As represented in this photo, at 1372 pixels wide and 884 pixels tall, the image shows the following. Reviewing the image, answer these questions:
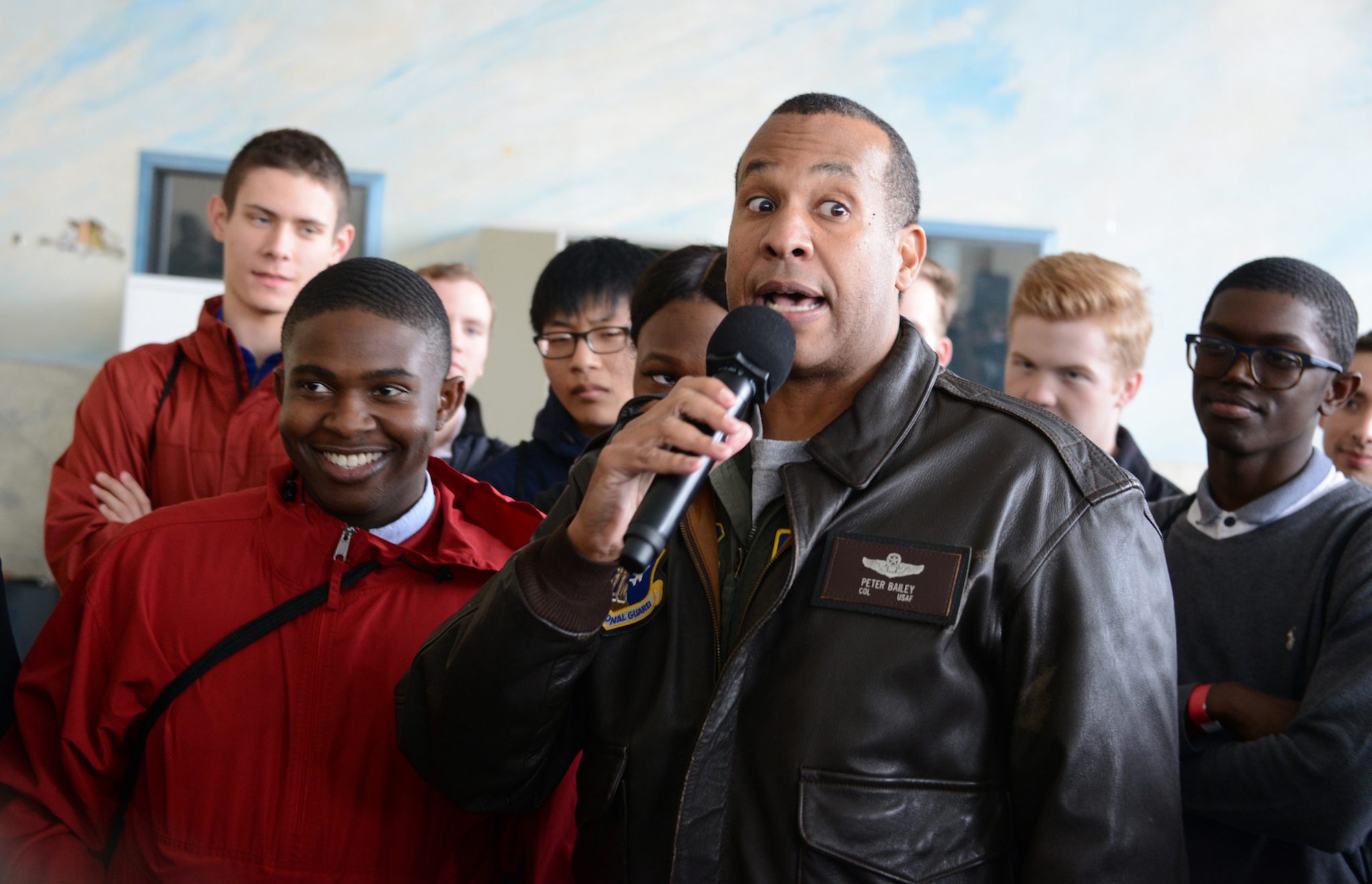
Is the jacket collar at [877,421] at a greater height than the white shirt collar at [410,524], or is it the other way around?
the jacket collar at [877,421]

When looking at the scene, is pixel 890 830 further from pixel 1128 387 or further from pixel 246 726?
pixel 1128 387

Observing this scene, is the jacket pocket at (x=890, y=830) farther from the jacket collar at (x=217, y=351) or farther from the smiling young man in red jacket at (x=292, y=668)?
the jacket collar at (x=217, y=351)

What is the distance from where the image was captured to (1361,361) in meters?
2.69

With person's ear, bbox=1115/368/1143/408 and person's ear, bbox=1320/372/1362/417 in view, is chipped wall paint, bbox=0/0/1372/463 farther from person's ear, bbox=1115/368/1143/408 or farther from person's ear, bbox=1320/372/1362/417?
person's ear, bbox=1320/372/1362/417

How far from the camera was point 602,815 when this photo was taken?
1302 millimetres

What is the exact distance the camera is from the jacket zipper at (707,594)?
128 centimetres

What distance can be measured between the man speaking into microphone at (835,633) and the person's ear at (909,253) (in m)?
0.05

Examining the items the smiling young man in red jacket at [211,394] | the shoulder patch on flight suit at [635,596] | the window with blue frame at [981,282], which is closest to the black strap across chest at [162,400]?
the smiling young man in red jacket at [211,394]

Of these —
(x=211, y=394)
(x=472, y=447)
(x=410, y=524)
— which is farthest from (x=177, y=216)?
A: (x=410, y=524)

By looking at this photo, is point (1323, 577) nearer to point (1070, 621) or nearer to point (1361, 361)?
point (1070, 621)

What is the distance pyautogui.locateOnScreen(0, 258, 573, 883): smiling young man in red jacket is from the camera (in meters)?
1.48

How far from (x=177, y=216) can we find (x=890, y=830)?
4.24m

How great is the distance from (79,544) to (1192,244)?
478 centimetres

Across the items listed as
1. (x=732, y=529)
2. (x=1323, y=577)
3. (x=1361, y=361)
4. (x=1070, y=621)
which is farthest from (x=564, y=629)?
(x=1361, y=361)
